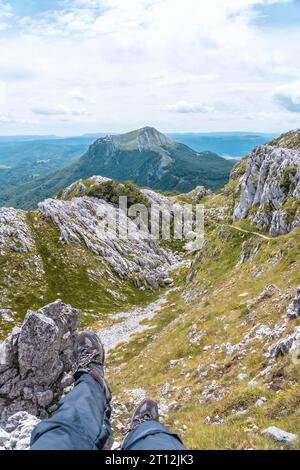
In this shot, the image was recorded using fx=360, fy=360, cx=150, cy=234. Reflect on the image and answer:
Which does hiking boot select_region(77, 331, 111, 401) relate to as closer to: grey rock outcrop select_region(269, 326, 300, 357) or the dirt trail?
grey rock outcrop select_region(269, 326, 300, 357)

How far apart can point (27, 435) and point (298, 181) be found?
6631cm

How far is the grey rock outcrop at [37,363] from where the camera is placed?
2011 centimetres

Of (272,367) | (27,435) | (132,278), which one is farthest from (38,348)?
(132,278)

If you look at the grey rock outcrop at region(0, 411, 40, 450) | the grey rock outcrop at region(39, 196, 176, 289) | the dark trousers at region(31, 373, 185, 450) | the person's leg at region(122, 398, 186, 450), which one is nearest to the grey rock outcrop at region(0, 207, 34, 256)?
the grey rock outcrop at region(39, 196, 176, 289)

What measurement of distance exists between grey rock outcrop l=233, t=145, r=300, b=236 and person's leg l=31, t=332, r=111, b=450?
162 ft

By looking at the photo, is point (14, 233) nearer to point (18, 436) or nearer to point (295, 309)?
point (295, 309)

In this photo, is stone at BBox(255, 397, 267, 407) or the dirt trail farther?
the dirt trail

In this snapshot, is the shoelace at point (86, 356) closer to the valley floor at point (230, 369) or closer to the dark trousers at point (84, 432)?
the dark trousers at point (84, 432)

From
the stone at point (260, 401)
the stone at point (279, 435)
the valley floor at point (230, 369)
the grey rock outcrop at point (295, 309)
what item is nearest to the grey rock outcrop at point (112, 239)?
the valley floor at point (230, 369)

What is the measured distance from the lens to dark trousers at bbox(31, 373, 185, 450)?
302 inches

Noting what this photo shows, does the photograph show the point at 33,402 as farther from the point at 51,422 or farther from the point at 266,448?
the point at 266,448

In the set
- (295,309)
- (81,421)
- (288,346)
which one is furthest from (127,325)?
(81,421)

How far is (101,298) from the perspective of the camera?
8931 centimetres

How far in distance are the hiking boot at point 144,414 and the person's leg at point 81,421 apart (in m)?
0.83
